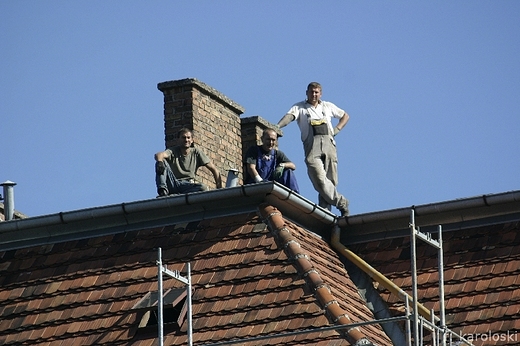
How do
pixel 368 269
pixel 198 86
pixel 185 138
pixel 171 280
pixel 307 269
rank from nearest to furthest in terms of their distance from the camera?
1. pixel 307 269
2. pixel 171 280
3. pixel 368 269
4. pixel 185 138
5. pixel 198 86

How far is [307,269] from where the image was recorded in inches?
856

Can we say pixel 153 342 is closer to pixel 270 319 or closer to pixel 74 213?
pixel 270 319

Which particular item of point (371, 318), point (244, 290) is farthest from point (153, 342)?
point (371, 318)

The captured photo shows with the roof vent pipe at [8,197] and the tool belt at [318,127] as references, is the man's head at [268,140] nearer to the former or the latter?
the tool belt at [318,127]

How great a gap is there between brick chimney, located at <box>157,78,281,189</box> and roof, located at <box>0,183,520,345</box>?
3.86 metres

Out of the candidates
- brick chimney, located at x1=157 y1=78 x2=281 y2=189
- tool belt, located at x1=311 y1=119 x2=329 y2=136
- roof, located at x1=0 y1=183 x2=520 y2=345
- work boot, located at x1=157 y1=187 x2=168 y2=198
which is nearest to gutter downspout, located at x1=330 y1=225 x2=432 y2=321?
roof, located at x1=0 y1=183 x2=520 y2=345

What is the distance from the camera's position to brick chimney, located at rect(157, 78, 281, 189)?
27531 millimetres

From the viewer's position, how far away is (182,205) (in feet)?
76.3

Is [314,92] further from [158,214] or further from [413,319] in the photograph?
[413,319]

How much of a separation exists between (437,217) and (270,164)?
2.21 metres

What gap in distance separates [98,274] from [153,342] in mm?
1765

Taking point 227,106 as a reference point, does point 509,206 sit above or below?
below

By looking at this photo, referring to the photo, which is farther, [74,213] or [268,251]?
[74,213]

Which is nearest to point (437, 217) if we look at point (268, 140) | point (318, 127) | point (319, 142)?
point (319, 142)
